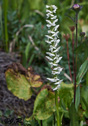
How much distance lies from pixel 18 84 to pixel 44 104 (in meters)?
0.28

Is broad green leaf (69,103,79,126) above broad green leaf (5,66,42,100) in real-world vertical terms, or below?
below

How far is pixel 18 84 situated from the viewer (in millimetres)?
2012

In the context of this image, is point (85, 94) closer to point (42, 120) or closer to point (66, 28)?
point (42, 120)

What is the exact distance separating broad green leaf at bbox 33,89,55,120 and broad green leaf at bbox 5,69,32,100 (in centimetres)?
12

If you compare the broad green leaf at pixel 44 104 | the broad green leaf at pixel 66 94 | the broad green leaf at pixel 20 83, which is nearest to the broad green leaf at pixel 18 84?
the broad green leaf at pixel 20 83

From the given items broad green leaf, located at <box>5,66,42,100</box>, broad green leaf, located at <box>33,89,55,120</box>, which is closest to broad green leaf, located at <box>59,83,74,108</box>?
broad green leaf, located at <box>33,89,55,120</box>

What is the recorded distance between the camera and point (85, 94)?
1998mm

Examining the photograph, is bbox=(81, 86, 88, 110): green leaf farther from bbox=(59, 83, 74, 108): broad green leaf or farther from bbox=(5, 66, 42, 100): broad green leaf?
bbox=(5, 66, 42, 100): broad green leaf

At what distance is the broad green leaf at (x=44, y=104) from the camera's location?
189 cm

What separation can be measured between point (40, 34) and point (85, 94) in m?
1.32

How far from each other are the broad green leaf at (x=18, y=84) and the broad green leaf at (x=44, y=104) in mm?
116

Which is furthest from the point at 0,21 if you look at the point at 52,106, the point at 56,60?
the point at 56,60

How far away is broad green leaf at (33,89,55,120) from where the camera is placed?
189 centimetres

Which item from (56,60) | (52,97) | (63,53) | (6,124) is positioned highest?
(56,60)
